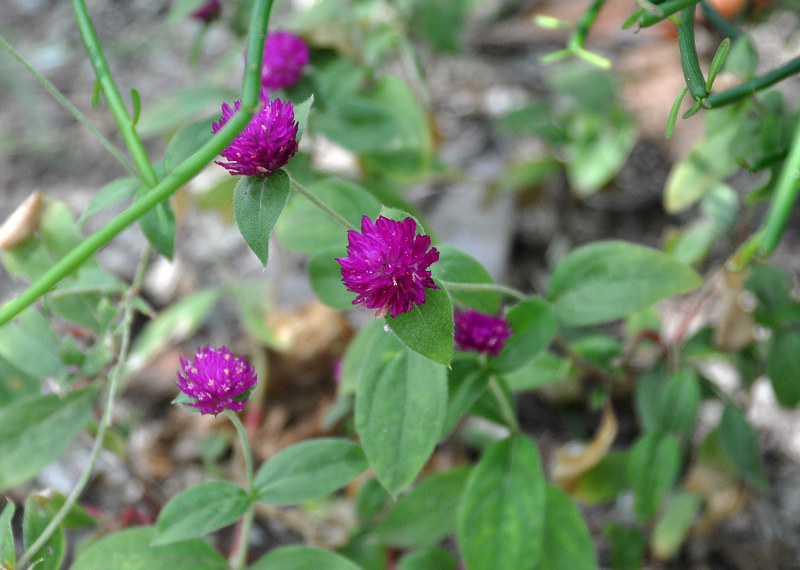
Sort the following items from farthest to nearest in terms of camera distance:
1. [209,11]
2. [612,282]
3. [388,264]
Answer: [209,11] → [612,282] → [388,264]

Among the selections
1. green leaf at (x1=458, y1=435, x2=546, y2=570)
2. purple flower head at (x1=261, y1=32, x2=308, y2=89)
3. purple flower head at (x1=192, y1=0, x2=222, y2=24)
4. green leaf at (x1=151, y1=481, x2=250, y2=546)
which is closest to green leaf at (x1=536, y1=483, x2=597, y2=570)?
green leaf at (x1=458, y1=435, x2=546, y2=570)

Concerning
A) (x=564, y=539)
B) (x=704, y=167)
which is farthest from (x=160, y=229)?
(x=704, y=167)

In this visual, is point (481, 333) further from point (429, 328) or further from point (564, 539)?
point (564, 539)

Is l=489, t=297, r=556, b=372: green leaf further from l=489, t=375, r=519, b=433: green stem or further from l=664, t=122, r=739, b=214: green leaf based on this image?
l=664, t=122, r=739, b=214: green leaf

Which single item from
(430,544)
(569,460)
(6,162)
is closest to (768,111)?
(569,460)

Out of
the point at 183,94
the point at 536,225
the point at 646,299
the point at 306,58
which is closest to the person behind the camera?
the point at 646,299

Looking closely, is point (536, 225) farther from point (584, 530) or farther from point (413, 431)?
point (413, 431)

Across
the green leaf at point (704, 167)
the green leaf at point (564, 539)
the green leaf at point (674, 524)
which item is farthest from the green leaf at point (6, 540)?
the green leaf at point (704, 167)
